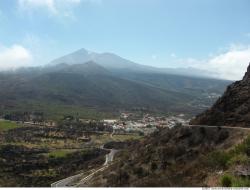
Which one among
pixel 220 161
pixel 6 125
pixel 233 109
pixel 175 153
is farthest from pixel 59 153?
pixel 220 161

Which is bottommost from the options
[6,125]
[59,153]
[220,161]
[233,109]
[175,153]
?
[59,153]

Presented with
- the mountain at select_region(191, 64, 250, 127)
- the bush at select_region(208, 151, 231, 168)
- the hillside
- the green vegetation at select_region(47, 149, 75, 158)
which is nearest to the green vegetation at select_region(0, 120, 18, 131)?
the green vegetation at select_region(47, 149, 75, 158)

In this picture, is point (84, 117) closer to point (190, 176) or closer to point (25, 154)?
point (25, 154)

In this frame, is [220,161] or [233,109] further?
[233,109]

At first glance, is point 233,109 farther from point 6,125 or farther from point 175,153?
point 6,125

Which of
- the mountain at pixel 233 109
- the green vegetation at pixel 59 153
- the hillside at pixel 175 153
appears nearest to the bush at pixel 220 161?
the hillside at pixel 175 153

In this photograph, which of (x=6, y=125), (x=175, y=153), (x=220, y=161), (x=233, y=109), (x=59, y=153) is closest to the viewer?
(x=220, y=161)

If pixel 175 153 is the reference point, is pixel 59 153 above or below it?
below

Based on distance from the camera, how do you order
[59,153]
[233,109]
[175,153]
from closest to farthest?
[175,153] → [233,109] → [59,153]
